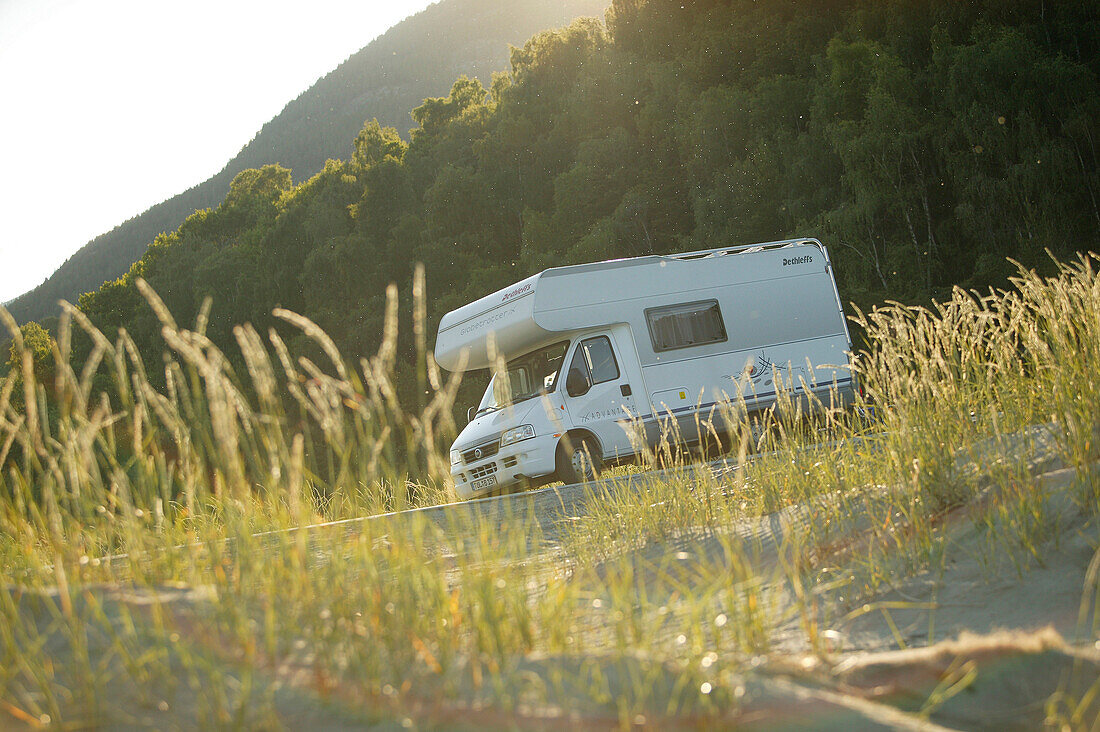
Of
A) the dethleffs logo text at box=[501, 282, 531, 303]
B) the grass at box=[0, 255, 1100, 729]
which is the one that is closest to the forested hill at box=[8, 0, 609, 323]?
the dethleffs logo text at box=[501, 282, 531, 303]

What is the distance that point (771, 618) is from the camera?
10.1 ft

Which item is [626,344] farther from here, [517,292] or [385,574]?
[385,574]

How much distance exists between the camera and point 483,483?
11.4 meters

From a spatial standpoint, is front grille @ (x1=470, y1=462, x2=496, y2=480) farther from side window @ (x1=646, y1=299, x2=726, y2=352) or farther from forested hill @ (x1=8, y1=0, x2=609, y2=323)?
forested hill @ (x1=8, y1=0, x2=609, y2=323)

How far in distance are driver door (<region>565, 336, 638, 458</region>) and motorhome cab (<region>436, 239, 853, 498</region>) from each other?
0.05ft

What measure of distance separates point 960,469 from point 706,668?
2.37 m

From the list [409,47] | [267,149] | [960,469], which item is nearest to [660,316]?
[960,469]

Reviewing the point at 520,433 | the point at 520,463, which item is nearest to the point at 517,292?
the point at 520,433

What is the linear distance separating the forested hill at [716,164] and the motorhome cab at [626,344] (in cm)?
1223

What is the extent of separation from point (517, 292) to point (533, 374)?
1.11 m

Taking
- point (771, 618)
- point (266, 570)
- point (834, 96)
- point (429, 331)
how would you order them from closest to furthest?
point (266, 570)
point (771, 618)
point (834, 96)
point (429, 331)

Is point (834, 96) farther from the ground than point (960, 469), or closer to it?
farther from the ground

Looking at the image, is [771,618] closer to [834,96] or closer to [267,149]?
[834,96]

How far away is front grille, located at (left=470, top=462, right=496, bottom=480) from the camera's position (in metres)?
11.2
